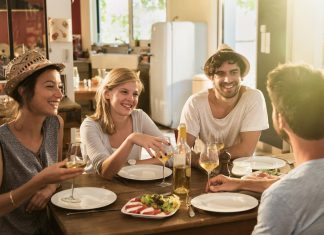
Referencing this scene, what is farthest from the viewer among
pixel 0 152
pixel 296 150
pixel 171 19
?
pixel 171 19

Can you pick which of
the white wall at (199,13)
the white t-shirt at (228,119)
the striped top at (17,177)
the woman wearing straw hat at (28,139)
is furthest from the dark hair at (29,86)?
the white wall at (199,13)

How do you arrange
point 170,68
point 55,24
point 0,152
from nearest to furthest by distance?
1. point 0,152
2. point 55,24
3. point 170,68

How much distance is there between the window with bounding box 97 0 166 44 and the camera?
8258mm

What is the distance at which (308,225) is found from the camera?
1180 millimetres

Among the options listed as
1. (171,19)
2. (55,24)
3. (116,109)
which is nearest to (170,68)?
(171,19)

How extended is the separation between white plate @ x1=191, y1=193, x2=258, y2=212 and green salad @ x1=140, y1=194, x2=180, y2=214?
8 centimetres

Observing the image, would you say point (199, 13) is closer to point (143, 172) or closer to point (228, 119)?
point (228, 119)

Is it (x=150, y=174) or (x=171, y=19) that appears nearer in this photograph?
(x=150, y=174)

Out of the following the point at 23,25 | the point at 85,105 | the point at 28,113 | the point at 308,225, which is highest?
the point at 23,25

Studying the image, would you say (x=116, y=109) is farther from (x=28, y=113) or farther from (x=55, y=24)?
(x=55, y=24)

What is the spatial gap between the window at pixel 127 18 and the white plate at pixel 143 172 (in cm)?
610

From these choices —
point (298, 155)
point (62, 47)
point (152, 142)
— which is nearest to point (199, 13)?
point (62, 47)

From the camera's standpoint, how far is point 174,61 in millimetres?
6578

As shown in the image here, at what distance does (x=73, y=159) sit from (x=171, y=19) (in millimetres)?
6015
